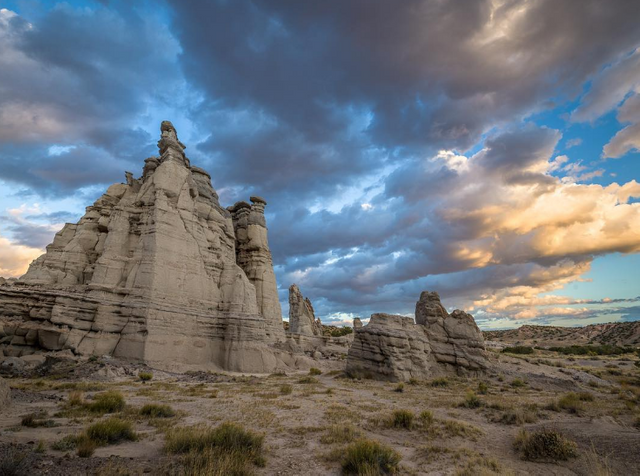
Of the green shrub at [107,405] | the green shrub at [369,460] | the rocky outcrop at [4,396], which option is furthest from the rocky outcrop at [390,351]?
the rocky outcrop at [4,396]

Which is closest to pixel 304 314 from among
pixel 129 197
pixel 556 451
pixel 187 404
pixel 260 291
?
pixel 260 291

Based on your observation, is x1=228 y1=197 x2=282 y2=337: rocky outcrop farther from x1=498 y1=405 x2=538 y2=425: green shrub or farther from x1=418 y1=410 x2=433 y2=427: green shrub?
x1=498 y1=405 x2=538 y2=425: green shrub

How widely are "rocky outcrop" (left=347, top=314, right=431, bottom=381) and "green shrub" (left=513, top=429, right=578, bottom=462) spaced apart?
15.3m

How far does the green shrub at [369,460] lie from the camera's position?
697 centimetres

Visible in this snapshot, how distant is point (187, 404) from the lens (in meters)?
13.8

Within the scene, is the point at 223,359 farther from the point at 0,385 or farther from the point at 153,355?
the point at 0,385

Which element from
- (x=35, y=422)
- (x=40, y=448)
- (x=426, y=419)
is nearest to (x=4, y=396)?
(x=35, y=422)

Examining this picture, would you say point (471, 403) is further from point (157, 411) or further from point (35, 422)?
point (35, 422)

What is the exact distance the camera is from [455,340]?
27891 mm

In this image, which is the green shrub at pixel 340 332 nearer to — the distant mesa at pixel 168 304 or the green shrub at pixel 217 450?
the distant mesa at pixel 168 304

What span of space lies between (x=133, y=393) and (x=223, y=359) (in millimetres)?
15627

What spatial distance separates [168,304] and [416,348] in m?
21.6

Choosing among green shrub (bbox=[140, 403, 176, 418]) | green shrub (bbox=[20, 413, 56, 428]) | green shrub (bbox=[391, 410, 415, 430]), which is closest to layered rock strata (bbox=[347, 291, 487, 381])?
green shrub (bbox=[391, 410, 415, 430])

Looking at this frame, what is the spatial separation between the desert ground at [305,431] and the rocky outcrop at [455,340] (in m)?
8.48
